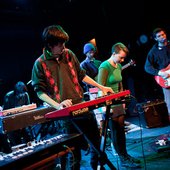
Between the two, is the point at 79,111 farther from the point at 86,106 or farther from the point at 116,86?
the point at 116,86

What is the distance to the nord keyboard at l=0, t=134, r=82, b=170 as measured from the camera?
2139 millimetres

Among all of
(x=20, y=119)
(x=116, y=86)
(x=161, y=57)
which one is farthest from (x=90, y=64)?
(x=20, y=119)

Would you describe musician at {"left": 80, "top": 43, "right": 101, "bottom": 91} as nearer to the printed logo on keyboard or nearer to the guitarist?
the guitarist

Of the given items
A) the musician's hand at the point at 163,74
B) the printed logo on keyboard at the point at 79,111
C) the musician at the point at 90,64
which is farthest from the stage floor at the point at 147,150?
the musician at the point at 90,64

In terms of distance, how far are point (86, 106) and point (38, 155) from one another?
0.60 meters

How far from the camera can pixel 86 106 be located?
8.31 ft

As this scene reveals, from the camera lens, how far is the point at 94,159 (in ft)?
11.0

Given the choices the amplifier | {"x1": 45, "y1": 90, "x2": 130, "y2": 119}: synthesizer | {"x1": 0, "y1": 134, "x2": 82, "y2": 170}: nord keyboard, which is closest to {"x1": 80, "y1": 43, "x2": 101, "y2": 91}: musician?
the amplifier

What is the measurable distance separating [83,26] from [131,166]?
19.8ft

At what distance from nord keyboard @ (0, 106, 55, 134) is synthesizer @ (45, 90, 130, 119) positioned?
2.15 metres

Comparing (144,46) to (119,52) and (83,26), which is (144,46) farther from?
(119,52)

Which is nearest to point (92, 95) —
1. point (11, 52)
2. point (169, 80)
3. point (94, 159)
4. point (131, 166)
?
point (169, 80)

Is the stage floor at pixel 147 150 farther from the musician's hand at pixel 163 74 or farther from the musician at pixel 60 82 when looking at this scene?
the musician's hand at pixel 163 74

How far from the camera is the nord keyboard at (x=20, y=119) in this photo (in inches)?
178
